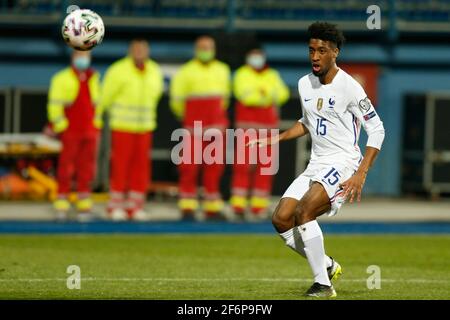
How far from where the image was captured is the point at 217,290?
1102 centimetres

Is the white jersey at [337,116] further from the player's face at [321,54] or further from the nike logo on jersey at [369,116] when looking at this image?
the player's face at [321,54]

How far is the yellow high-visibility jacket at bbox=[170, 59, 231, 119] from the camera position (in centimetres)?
1972

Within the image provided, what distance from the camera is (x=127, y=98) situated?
1928 centimetres

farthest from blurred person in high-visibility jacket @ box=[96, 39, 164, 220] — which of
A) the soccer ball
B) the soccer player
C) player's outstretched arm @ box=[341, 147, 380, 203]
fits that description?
player's outstretched arm @ box=[341, 147, 380, 203]

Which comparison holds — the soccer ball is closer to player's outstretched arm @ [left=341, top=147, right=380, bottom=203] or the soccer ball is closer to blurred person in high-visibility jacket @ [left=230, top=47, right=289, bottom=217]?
player's outstretched arm @ [left=341, top=147, right=380, bottom=203]

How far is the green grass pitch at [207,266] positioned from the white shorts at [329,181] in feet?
2.74

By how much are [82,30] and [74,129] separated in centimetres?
677

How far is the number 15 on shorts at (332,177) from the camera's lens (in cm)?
A: 1059

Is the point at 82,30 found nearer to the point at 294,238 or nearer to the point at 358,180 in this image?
the point at 294,238

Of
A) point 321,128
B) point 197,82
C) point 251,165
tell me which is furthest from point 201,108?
point 321,128

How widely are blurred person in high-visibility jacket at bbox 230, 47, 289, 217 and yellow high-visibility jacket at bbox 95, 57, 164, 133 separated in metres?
1.64

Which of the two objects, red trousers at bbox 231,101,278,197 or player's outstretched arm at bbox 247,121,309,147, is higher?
player's outstretched arm at bbox 247,121,309,147
